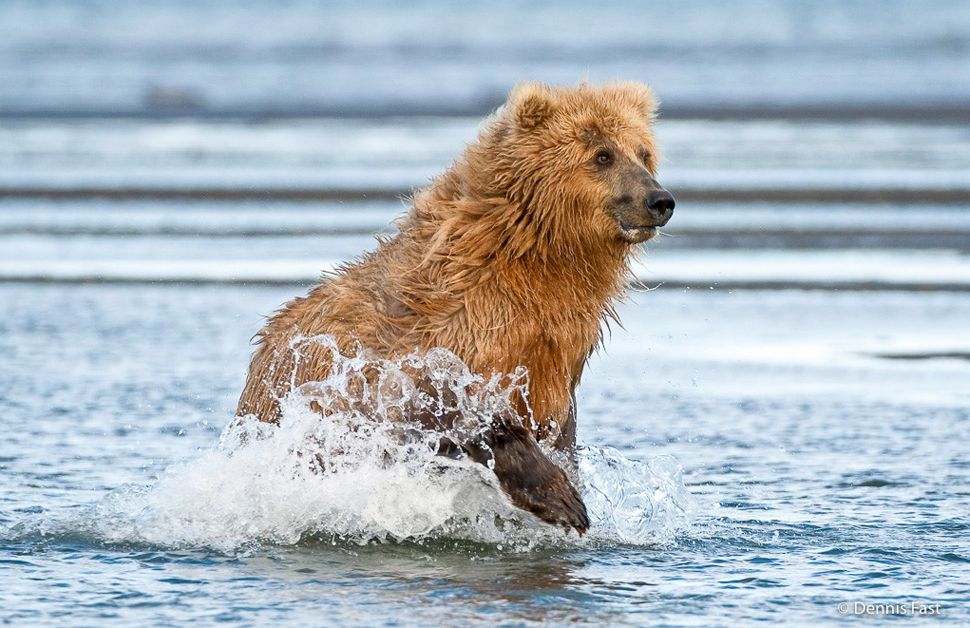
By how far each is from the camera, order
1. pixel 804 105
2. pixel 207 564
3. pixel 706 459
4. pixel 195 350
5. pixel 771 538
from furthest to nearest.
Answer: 1. pixel 804 105
2. pixel 195 350
3. pixel 706 459
4. pixel 771 538
5. pixel 207 564

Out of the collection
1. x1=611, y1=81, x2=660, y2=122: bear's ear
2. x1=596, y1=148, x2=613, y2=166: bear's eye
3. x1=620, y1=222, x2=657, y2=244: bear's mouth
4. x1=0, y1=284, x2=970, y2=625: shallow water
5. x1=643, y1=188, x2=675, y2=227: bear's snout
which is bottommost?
x1=0, y1=284, x2=970, y2=625: shallow water

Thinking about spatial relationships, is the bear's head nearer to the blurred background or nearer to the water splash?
the blurred background

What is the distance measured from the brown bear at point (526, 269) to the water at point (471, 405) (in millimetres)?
176

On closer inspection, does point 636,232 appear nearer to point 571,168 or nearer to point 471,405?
point 571,168

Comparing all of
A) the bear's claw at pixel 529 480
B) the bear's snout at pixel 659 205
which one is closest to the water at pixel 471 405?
the bear's claw at pixel 529 480

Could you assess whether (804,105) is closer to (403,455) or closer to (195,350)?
(195,350)

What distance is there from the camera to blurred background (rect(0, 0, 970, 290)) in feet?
50.3

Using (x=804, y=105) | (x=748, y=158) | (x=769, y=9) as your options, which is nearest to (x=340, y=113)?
(x=804, y=105)

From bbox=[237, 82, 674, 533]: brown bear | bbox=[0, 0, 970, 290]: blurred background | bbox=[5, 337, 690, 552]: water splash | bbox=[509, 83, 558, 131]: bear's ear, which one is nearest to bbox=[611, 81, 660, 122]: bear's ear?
bbox=[237, 82, 674, 533]: brown bear

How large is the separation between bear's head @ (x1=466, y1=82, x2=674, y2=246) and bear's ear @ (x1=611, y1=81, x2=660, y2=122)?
110 mm

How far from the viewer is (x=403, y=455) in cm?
664

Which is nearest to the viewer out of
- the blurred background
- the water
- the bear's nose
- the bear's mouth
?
the water

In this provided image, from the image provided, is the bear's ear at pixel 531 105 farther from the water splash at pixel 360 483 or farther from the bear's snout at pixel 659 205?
the water splash at pixel 360 483

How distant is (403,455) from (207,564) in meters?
0.86
